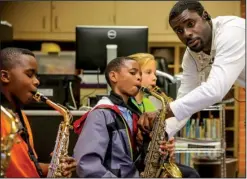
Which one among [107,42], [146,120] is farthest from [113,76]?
[107,42]

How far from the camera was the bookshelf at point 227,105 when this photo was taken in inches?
193

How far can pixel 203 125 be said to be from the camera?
3.33 metres

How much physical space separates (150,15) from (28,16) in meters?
1.29

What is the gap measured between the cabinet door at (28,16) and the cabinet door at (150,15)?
2.71 ft

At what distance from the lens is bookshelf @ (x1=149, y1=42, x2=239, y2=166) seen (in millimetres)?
4902

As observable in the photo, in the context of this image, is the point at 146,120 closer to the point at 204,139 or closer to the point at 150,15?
the point at 204,139

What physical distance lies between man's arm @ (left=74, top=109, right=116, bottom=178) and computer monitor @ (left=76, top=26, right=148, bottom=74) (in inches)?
45.6

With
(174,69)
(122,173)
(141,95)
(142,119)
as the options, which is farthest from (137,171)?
(174,69)

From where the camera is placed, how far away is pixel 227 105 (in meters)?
4.78

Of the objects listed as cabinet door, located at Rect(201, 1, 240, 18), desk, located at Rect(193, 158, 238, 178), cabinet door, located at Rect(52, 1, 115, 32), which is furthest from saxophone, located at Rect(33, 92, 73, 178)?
cabinet door, located at Rect(201, 1, 240, 18)

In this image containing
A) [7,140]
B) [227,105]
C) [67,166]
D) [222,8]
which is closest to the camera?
[7,140]

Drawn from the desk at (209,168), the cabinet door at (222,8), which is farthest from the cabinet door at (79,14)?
the desk at (209,168)

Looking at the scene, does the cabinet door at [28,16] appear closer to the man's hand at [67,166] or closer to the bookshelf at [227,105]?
the bookshelf at [227,105]

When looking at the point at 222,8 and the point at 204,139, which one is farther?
the point at 222,8
